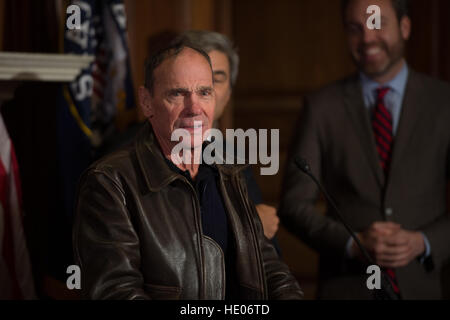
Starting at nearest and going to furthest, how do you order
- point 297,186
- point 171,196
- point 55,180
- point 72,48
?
point 171,196 < point 297,186 < point 72,48 < point 55,180

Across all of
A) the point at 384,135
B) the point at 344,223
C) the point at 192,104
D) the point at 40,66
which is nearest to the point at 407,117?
the point at 384,135

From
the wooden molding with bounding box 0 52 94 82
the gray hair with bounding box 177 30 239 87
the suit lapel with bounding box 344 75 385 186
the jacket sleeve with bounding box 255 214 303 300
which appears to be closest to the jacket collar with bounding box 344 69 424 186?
the suit lapel with bounding box 344 75 385 186

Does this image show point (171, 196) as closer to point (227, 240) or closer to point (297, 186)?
point (227, 240)

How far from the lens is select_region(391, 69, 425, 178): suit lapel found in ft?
6.38

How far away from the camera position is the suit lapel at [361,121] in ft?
6.44

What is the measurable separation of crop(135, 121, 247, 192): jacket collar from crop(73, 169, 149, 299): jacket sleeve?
7cm

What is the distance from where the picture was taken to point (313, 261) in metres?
3.47

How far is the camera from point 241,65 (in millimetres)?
3541

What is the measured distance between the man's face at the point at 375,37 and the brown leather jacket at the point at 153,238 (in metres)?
0.91

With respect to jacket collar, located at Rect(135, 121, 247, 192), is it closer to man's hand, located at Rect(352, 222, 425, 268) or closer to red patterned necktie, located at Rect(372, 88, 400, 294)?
man's hand, located at Rect(352, 222, 425, 268)

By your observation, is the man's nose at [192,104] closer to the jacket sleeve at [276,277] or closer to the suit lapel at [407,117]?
the jacket sleeve at [276,277]

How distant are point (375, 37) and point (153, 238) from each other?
3.79ft
